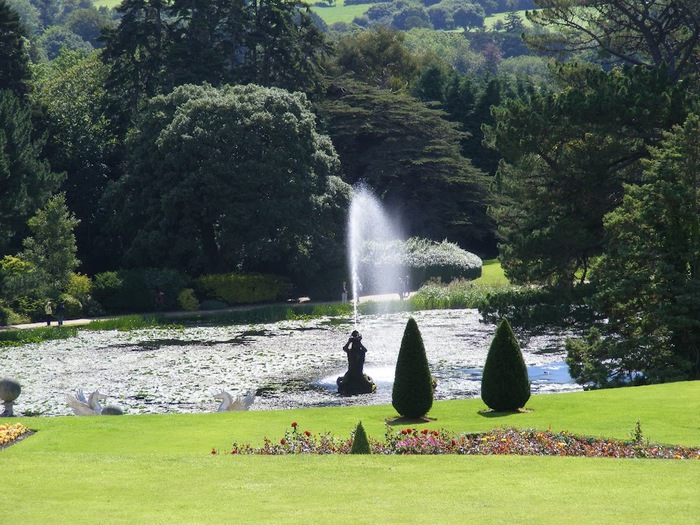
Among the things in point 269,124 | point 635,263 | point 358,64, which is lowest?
point 635,263

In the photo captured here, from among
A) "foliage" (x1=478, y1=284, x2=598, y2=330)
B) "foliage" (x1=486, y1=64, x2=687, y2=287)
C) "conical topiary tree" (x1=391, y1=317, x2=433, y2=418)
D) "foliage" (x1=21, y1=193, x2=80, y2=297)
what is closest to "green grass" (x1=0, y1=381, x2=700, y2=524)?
"conical topiary tree" (x1=391, y1=317, x2=433, y2=418)

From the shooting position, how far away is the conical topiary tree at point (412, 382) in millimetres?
24172

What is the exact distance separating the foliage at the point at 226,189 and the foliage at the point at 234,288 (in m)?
1.63

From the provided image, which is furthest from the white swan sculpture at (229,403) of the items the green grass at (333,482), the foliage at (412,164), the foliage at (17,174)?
the foliage at (412,164)

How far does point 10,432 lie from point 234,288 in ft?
119

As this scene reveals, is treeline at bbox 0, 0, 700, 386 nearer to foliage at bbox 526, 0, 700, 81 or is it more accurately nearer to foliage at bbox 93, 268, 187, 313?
foliage at bbox 526, 0, 700, 81

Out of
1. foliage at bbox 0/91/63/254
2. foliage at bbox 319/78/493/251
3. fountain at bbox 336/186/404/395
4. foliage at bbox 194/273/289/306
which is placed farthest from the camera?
foliage at bbox 319/78/493/251

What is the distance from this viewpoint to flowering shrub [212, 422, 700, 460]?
63.0 ft

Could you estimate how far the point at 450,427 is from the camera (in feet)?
75.7

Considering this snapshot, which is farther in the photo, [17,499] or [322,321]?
[322,321]

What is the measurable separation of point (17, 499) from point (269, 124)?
46754mm

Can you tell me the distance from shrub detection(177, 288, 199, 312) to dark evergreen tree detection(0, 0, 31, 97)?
17.3 metres

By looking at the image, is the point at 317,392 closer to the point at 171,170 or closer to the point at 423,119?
the point at 171,170

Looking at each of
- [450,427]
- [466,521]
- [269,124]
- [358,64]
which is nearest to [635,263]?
[450,427]
